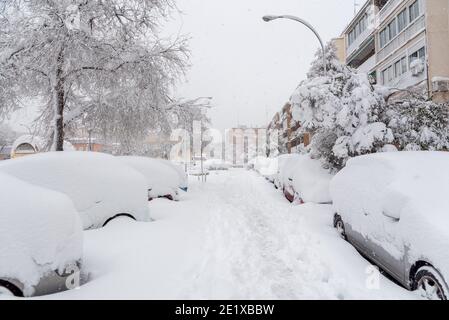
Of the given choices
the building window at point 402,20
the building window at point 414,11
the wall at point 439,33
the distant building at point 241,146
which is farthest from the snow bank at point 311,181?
the distant building at point 241,146

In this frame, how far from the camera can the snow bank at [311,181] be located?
871cm

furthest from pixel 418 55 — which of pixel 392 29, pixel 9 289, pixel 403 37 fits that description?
pixel 9 289

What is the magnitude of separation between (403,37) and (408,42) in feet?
2.85

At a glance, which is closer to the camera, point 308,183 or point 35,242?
point 35,242

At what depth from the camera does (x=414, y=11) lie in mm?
17938

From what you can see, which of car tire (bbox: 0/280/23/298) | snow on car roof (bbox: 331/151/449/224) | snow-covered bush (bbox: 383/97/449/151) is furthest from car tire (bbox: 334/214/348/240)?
car tire (bbox: 0/280/23/298)

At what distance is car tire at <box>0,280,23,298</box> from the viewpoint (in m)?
2.86

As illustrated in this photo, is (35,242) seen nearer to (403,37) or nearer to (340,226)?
(340,226)

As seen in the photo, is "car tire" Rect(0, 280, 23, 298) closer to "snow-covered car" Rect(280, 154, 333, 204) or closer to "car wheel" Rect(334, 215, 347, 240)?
"car wheel" Rect(334, 215, 347, 240)

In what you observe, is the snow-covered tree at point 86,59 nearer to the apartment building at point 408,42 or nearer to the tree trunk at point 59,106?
the tree trunk at point 59,106

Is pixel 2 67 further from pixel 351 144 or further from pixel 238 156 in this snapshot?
pixel 238 156

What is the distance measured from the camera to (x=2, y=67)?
33.4 feet

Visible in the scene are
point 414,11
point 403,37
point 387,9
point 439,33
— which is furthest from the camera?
point 387,9
